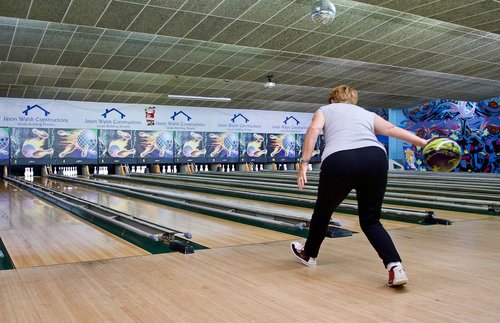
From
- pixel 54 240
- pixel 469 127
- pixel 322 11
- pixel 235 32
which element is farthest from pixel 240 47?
pixel 469 127

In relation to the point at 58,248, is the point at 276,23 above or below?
above

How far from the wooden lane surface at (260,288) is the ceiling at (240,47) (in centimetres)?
416

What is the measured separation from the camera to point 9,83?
10.5 meters

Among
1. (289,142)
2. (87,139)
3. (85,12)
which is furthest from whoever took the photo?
(289,142)

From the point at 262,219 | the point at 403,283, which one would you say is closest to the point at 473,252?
the point at 403,283

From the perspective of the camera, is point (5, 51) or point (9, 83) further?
point (9, 83)

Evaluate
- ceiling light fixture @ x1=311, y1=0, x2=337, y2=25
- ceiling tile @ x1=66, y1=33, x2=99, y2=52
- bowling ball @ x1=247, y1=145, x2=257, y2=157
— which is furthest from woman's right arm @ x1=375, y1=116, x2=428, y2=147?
bowling ball @ x1=247, y1=145, x2=257, y2=157

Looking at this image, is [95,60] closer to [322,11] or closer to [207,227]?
[322,11]

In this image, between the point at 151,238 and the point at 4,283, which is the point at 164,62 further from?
the point at 4,283

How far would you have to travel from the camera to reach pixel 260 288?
188 cm

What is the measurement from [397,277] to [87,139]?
12.5 m

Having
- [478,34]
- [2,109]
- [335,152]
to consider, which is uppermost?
[478,34]

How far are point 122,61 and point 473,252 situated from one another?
301 inches

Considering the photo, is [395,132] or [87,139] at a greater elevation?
[87,139]
